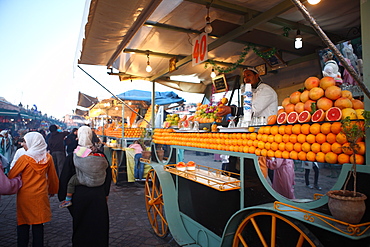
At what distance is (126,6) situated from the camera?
7.25 feet

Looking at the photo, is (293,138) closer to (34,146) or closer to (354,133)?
(354,133)

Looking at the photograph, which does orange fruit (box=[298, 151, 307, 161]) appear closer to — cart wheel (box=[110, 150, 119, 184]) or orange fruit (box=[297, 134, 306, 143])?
orange fruit (box=[297, 134, 306, 143])

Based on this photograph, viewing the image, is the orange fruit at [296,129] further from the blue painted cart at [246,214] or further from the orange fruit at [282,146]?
the blue painted cart at [246,214]

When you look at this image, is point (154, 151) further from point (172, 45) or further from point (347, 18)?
point (347, 18)

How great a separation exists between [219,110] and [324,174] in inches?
59.1

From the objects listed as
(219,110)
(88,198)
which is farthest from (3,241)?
(219,110)

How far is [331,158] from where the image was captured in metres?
1.58

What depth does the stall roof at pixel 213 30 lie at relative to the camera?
256 centimetres

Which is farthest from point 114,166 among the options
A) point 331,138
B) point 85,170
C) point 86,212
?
point 331,138

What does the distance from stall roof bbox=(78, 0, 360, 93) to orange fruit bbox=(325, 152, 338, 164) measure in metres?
1.84

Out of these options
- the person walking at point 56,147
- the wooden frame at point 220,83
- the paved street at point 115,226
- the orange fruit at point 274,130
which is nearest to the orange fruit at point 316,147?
the orange fruit at point 274,130

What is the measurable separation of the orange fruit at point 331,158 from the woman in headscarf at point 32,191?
3.29m

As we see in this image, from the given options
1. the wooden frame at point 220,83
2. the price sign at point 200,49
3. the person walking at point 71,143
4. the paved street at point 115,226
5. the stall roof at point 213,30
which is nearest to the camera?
the stall roof at point 213,30

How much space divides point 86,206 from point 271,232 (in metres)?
2.26
